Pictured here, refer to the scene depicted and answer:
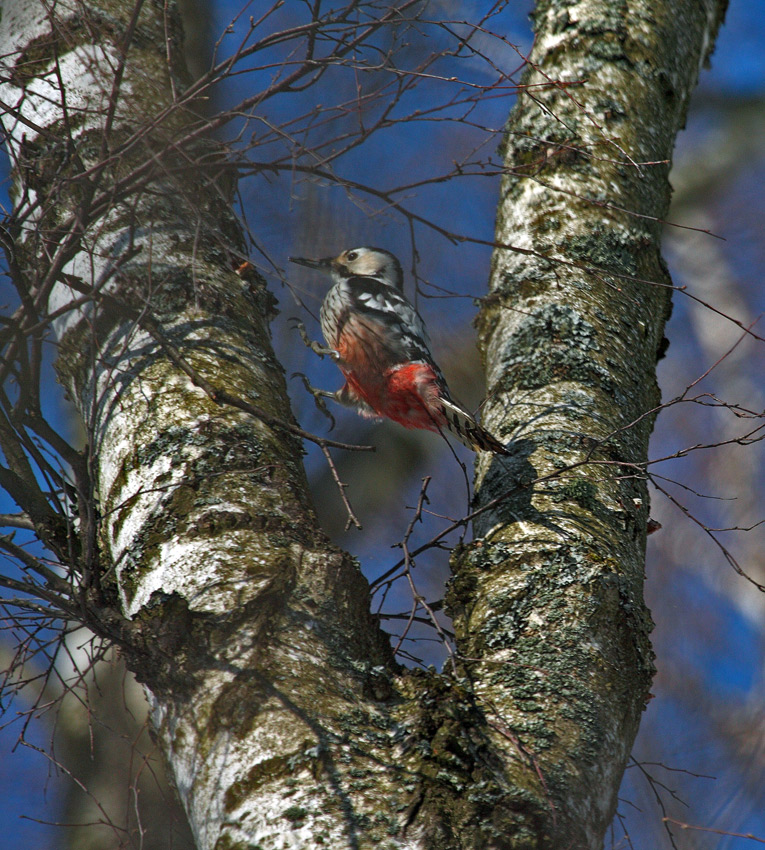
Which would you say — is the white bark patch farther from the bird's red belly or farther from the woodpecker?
the bird's red belly

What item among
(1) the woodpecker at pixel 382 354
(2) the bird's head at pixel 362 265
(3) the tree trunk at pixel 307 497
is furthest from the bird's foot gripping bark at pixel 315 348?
(3) the tree trunk at pixel 307 497

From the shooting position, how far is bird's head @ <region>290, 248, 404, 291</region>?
428cm

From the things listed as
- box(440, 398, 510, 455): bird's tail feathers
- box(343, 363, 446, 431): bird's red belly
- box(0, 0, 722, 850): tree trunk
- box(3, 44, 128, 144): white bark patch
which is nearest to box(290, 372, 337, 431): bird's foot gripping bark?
box(343, 363, 446, 431): bird's red belly

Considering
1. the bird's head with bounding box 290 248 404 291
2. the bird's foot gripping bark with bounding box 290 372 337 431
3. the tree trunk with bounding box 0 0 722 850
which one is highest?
the bird's head with bounding box 290 248 404 291

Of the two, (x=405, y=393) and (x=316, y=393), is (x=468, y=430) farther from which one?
(x=316, y=393)

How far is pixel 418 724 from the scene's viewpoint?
5.27 ft

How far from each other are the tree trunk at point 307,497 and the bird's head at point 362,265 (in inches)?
52.0

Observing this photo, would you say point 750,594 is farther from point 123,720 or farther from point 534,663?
point 534,663

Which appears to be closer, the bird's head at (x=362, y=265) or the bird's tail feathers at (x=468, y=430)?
the bird's tail feathers at (x=468, y=430)

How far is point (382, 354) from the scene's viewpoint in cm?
369

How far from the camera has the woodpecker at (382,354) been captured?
3592mm

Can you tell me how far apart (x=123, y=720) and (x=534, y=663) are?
2.85 meters

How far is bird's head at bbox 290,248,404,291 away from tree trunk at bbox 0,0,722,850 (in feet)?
4.33

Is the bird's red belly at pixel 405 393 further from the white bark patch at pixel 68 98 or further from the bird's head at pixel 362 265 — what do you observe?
the white bark patch at pixel 68 98
